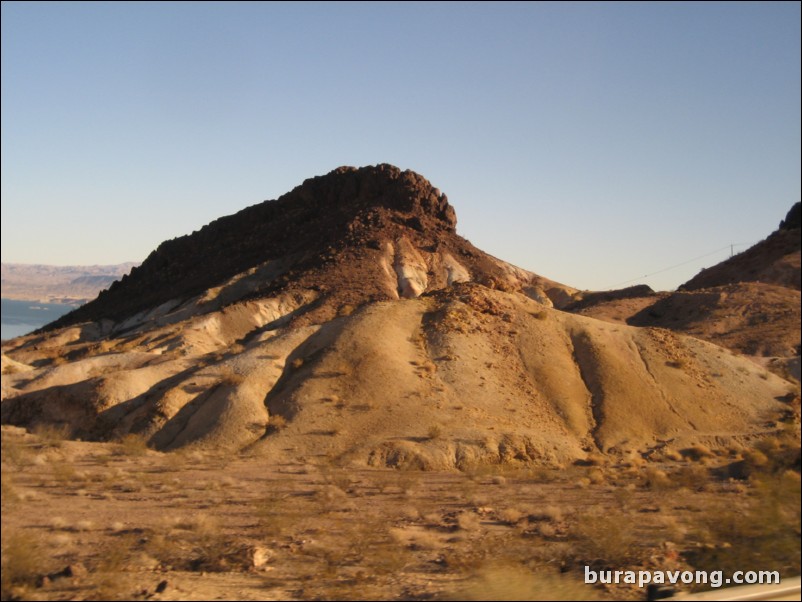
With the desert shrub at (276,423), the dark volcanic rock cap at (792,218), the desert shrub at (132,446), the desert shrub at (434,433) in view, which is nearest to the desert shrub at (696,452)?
the desert shrub at (434,433)

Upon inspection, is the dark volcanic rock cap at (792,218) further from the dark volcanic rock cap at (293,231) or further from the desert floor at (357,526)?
the desert floor at (357,526)

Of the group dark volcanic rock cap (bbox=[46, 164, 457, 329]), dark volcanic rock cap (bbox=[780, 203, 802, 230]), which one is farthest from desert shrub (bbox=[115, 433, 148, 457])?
dark volcanic rock cap (bbox=[780, 203, 802, 230])

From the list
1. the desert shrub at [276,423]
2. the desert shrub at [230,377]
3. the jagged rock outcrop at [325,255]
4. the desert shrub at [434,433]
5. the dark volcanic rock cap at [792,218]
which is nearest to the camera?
the desert shrub at [434,433]

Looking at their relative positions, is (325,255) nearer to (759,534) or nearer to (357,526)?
(357,526)

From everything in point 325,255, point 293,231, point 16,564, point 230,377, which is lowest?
point 16,564

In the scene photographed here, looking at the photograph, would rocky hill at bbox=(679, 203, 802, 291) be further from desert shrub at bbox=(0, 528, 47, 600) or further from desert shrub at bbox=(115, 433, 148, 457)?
desert shrub at bbox=(0, 528, 47, 600)

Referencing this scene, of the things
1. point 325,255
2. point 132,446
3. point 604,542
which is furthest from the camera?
point 325,255

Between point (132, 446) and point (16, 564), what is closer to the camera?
point (16, 564)

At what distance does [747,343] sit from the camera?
3516 centimetres

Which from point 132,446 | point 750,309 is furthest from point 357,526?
point 750,309

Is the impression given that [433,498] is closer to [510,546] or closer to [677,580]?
[510,546]

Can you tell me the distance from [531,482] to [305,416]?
8.87 metres

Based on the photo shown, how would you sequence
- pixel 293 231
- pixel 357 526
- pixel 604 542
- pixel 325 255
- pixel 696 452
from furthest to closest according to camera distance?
pixel 293 231, pixel 325 255, pixel 696 452, pixel 357 526, pixel 604 542

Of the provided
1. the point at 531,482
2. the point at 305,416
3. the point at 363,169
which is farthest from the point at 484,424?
the point at 363,169
